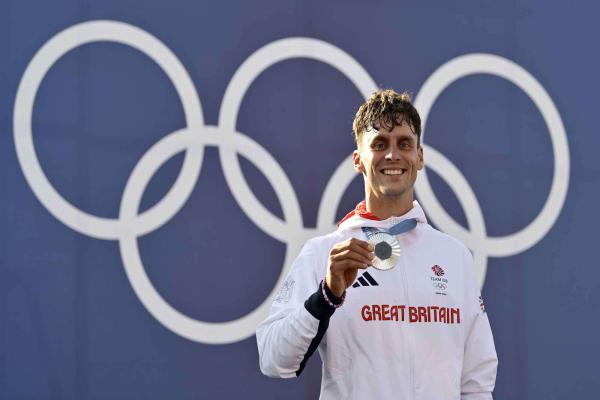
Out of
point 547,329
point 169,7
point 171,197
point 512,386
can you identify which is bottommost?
point 512,386

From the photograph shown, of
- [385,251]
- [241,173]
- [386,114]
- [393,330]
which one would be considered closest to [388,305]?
[393,330]

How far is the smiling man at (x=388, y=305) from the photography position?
2053 mm

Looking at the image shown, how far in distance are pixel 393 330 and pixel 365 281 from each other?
16cm

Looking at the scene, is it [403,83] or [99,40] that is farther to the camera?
[403,83]

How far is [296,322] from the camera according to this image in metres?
1.99

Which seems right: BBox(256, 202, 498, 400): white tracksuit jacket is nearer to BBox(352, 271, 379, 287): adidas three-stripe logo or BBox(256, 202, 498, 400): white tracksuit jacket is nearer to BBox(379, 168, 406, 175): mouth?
BBox(352, 271, 379, 287): adidas three-stripe logo

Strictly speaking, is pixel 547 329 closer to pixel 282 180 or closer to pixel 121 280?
pixel 282 180

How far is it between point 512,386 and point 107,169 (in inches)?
93.7

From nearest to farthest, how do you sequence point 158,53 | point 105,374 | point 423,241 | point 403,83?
point 423,241, point 105,374, point 158,53, point 403,83

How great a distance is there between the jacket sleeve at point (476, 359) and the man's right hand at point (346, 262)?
1.67ft

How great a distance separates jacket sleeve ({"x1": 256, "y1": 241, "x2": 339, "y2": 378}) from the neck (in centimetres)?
21

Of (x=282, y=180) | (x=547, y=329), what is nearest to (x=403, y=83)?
(x=282, y=180)

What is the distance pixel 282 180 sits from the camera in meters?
3.99

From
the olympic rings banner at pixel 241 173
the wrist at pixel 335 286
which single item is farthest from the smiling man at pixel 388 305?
the olympic rings banner at pixel 241 173
